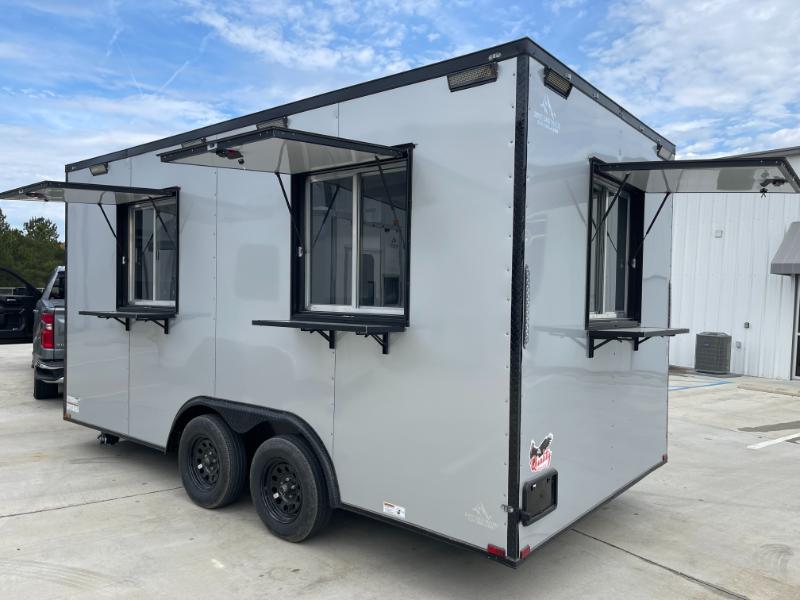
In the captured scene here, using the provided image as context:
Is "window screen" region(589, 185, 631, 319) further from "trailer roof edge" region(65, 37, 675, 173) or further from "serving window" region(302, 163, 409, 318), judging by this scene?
"serving window" region(302, 163, 409, 318)

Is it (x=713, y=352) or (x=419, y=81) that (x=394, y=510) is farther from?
(x=713, y=352)

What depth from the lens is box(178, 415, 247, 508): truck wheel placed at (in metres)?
4.47

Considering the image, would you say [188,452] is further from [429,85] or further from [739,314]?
[739,314]

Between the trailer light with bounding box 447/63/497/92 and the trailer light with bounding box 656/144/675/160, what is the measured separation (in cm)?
211

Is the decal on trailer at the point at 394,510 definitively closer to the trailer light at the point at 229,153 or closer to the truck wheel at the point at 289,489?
the truck wheel at the point at 289,489

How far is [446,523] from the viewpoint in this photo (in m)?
3.27

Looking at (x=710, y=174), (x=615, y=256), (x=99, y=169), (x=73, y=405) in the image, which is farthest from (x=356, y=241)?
(x=73, y=405)

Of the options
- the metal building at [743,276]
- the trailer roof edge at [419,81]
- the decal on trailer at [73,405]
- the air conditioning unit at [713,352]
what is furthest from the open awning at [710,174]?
the air conditioning unit at [713,352]

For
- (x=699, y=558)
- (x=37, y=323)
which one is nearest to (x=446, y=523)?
(x=699, y=558)

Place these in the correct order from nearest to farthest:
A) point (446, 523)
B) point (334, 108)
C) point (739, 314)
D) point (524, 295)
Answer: point (524, 295) → point (446, 523) → point (334, 108) → point (739, 314)

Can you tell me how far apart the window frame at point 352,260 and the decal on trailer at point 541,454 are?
92cm

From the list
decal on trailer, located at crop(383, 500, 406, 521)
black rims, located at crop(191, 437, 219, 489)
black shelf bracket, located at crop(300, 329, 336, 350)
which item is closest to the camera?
decal on trailer, located at crop(383, 500, 406, 521)

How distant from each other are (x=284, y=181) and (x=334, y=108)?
569 mm

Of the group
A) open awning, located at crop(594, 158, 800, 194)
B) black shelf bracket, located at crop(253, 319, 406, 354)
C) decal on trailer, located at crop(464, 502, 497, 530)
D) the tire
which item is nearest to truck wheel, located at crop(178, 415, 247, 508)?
black shelf bracket, located at crop(253, 319, 406, 354)
